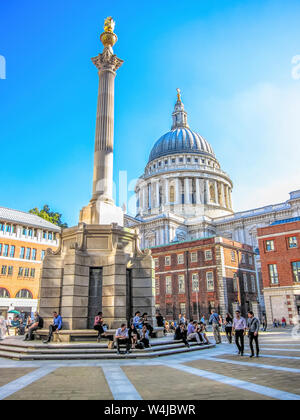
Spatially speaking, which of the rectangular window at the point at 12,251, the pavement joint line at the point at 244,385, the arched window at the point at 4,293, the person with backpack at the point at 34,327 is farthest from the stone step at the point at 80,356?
the rectangular window at the point at 12,251

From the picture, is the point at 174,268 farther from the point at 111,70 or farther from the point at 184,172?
the point at 184,172

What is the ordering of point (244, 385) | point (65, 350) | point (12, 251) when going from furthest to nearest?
point (12, 251) < point (65, 350) < point (244, 385)

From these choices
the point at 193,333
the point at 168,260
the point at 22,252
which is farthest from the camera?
the point at 168,260

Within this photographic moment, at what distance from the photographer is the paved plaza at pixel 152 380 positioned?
20.5ft

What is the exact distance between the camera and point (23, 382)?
750cm

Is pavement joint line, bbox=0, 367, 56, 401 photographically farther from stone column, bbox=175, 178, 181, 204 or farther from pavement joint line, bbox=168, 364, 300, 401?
stone column, bbox=175, 178, 181, 204

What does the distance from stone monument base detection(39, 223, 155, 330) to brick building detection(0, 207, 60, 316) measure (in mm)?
35066

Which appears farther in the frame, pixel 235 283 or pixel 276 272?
pixel 235 283

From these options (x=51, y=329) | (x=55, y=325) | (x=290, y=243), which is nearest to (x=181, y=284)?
(x=290, y=243)

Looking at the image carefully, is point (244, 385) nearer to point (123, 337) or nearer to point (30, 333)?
point (123, 337)

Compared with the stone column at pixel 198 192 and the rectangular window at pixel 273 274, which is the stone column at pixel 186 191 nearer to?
the stone column at pixel 198 192

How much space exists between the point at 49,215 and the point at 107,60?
5627cm

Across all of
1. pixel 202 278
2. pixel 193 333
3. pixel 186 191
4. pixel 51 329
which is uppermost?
pixel 186 191

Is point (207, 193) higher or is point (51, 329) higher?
point (207, 193)
